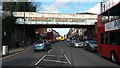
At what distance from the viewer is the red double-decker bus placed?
16.3m

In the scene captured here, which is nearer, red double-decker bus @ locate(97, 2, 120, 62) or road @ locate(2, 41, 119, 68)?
red double-decker bus @ locate(97, 2, 120, 62)

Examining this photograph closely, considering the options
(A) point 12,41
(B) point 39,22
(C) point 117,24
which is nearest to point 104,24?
(C) point 117,24

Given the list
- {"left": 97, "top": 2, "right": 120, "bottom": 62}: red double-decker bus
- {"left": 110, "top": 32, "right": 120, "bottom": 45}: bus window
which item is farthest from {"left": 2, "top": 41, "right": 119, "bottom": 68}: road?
{"left": 110, "top": 32, "right": 120, "bottom": 45}: bus window

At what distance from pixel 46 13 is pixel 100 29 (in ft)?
132

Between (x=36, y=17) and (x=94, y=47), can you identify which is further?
(x=36, y=17)

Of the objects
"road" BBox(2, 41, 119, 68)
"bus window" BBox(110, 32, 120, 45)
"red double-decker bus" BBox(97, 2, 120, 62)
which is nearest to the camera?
"bus window" BBox(110, 32, 120, 45)

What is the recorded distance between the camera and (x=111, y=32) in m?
17.7

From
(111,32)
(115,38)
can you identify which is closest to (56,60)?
(111,32)

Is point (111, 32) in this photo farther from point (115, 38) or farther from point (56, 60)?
point (56, 60)

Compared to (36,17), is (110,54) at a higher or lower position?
lower

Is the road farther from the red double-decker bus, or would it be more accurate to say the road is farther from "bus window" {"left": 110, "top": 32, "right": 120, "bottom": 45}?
"bus window" {"left": 110, "top": 32, "right": 120, "bottom": 45}

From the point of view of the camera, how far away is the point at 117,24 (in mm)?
16172

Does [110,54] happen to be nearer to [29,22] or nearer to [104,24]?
[104,24]

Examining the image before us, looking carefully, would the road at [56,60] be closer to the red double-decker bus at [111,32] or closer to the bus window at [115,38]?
the red double-decker bus at [111,32]
